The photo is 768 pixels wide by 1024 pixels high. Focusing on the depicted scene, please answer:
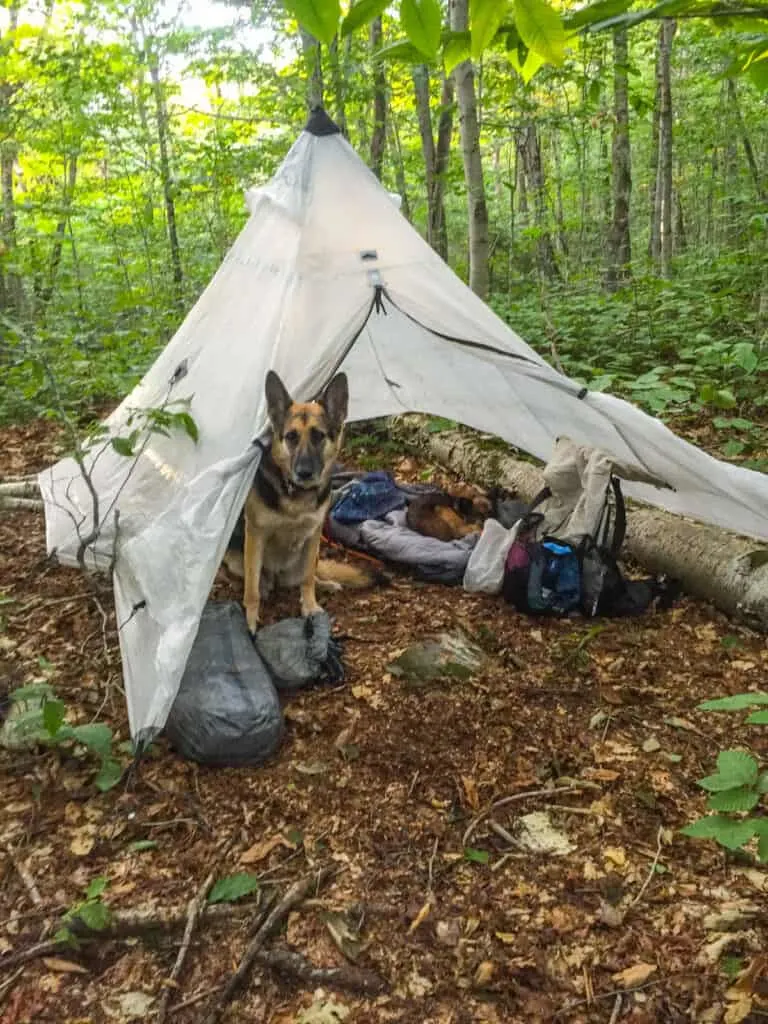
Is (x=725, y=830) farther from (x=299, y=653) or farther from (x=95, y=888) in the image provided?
(x=299, y=653)

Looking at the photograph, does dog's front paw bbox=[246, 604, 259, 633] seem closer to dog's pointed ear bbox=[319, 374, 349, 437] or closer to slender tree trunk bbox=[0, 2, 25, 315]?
dog's pointed ear bbox=[319, 374, 349, 437]

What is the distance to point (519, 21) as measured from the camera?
3.57 ft

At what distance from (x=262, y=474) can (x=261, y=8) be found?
793 cm

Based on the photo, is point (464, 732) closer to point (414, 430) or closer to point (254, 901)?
point (254, 901)

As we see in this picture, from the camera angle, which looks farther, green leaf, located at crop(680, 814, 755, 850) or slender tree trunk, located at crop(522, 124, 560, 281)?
slender tree trunk, located at crop(522, 124, 560, 281)

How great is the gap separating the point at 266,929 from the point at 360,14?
87.3 inches

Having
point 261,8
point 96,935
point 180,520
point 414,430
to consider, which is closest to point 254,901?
point 96,935

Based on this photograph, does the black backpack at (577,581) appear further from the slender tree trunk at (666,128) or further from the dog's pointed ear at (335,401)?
the slender tree trunk at (666,128)

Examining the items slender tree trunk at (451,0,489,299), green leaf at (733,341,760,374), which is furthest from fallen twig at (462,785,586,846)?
slender tree trunk at (451,0,489,299)

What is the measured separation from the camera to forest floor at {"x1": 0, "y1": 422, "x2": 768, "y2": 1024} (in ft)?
6.44

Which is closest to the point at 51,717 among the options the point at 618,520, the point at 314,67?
the point at 618,520

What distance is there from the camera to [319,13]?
3.43 ft

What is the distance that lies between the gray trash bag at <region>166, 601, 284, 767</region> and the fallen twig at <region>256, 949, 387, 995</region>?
2.83 ft

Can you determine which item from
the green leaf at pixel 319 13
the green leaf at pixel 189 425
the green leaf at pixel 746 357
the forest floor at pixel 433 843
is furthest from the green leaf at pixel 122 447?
the green leaf at pixel 746 357
